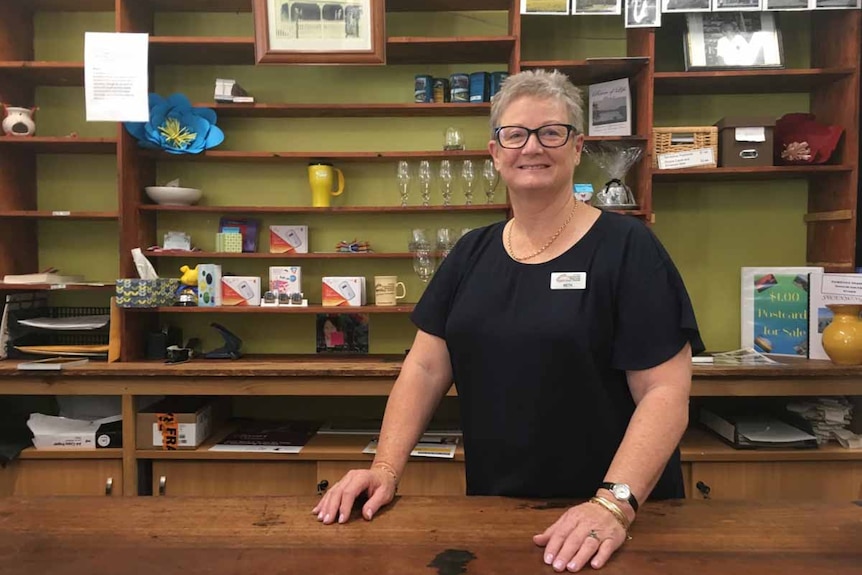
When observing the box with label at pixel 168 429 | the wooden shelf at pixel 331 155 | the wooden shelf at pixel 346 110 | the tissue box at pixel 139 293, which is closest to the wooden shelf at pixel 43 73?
the wooden shelf at pixel 331 155

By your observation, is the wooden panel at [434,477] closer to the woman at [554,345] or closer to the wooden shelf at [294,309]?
the wooden shelf at [294,309]

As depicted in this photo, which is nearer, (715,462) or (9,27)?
(715,462)

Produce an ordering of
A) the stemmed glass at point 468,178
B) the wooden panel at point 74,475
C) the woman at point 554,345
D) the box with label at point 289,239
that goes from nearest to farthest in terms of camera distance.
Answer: the woman at point 554,345
the wooden panel at point 74,475
the stemmed glass at point 468,178
the box with label at point 289,239

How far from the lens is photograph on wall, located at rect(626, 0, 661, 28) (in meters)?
2.52

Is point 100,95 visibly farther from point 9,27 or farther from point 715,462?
point 715,462

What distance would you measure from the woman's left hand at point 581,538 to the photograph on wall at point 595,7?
2231mm

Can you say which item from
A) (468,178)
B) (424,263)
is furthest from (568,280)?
(468,178)

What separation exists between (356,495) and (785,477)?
196 centimetres

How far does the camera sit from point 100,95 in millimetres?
2492

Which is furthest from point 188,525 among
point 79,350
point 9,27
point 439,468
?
point 9,27

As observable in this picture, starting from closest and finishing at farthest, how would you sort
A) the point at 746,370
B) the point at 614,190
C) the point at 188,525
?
the point at 188,525 < the point at 746,370 < the point at 614,190

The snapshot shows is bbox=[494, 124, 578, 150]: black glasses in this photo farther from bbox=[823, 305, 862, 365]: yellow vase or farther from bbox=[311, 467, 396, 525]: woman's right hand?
bbox=[823, 305, 862, 365]: yellow vase

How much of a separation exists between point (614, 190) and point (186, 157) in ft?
6.39

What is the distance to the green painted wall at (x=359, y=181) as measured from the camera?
2865 millimetres
